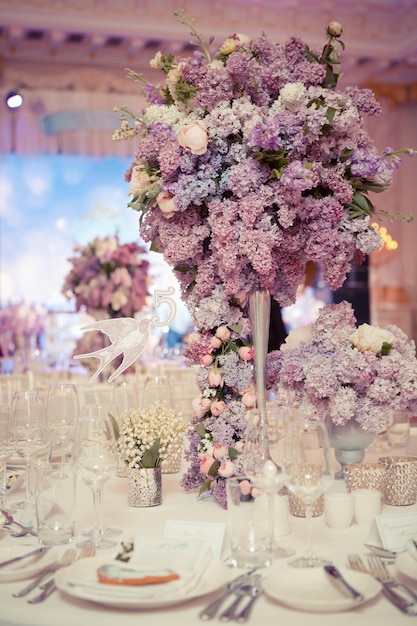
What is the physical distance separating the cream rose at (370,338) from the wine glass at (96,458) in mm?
719

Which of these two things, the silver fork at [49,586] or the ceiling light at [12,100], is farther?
the ceiling light at [12,100]

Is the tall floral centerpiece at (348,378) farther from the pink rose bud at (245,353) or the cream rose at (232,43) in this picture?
the cream rose at (232,43)

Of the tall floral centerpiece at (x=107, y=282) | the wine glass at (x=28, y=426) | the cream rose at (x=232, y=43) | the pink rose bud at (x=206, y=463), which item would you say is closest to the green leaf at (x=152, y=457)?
the pink rose bud at (x=206, y=463)

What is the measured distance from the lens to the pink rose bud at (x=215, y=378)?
2.02 metres

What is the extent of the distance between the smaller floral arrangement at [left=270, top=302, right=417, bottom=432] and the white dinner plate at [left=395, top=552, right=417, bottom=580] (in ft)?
2.03

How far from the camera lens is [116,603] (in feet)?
4.09

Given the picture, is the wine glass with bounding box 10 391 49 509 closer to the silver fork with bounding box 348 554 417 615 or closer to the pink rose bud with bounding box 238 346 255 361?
the pink rose bud with bounding box 238 346 255 361

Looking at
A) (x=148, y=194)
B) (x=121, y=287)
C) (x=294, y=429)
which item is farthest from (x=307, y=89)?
(x=121, y=287)

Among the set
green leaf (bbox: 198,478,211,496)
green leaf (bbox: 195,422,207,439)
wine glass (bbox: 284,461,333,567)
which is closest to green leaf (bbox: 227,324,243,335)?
green leaf (bbox: 195,422,207,439)

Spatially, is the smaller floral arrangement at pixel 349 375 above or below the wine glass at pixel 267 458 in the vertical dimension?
above

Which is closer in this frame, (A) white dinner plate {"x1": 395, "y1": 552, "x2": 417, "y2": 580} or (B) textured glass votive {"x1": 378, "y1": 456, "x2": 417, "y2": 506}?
(A) white dinner plate {"x1": 395, "y1": 552, "x2": 417, "y2": 580}

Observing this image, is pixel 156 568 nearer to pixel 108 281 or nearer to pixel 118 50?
pixel 108 281

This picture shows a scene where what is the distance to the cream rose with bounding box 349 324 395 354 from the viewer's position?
6.70 feet

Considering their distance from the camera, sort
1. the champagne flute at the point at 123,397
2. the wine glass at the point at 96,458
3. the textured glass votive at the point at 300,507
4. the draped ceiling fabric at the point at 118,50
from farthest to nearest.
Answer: the draped ceiling fabric at the point at 118,50
the champagne flute at the point at 123,397
the textured glass votive at the point at 300,507
the wine glass at the point at 96,458
